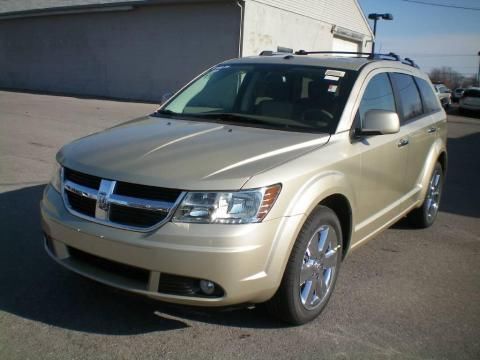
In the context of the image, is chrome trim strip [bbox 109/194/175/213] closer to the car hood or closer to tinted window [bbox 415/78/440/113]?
the car hood

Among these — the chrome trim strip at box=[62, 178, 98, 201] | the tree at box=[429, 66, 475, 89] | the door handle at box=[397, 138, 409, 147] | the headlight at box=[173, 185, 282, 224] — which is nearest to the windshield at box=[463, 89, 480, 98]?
the door handle at box=[397, 138, 409, 147]

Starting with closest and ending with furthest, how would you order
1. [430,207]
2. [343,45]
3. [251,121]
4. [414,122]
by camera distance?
[251,121] → [414,122] → [430,207] → [343,45]

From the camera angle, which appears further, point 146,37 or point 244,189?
point 146,37

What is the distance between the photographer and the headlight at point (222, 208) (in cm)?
280

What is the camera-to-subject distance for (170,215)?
280cm

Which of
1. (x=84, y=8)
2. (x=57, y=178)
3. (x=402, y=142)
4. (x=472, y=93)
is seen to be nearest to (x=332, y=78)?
(x=402, y=142)

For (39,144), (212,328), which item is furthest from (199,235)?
(39,144)

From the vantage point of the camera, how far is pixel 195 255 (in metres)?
2.74

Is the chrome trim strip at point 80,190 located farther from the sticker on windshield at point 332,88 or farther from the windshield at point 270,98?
the sticker on windshield at point 332,88

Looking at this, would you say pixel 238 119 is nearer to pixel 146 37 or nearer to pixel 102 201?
pixel 102 201

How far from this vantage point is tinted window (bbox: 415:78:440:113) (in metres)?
5.51

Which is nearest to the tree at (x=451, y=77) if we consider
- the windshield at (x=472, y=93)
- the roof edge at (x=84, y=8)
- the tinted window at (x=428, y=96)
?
the windshield at (x=472, y=93)

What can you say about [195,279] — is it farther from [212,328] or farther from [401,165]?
[401,165]

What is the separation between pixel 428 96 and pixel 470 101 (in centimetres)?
Answer: 2242
